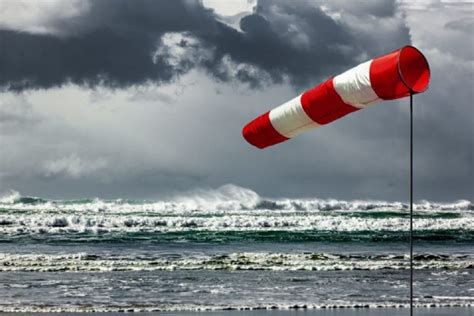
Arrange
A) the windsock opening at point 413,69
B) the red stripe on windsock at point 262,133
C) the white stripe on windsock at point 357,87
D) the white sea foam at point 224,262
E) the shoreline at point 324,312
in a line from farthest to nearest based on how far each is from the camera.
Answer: the white sea foam at point 224,262 < the shoreline at point 324,312 < the red stripe on windsock at point 262,133 < the white stripe on windsock at point 357,87 < the windsock opening at point 413,69

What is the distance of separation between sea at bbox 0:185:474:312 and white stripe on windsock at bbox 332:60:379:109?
6005 millimetres

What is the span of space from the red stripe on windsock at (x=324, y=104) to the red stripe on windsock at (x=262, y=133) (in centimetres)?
76

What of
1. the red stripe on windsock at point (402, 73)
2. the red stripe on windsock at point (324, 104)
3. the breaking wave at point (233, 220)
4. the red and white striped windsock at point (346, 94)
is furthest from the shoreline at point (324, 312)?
the breaking wave at point (233, 220)

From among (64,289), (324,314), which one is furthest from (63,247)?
(324,314)

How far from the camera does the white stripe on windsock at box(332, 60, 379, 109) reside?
6840 millimetres

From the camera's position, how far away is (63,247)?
24.8 metres

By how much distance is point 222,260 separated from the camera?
20.1 meters

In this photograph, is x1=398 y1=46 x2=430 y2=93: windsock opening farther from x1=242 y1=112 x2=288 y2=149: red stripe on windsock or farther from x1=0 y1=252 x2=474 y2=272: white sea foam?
x1=0 y1=252 x2=474 y2=272: white sea foam

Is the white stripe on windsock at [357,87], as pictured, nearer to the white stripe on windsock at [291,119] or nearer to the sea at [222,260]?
the white stripe on windsock at [291,119]

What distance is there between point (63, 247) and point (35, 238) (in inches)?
135

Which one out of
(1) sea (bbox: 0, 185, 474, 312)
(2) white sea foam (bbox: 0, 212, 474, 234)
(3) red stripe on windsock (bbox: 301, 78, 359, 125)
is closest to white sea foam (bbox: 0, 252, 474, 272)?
(1) sea (bbox: 0, 185, 474, 312)

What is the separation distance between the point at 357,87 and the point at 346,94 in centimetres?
17

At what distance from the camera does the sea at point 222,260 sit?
44.6ft

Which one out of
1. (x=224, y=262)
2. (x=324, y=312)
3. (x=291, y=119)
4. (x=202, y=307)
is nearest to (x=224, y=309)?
(x=202, y=307)
